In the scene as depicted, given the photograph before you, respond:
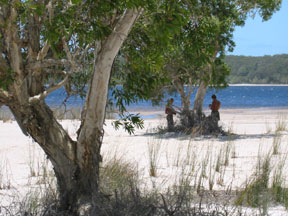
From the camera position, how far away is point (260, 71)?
464ft

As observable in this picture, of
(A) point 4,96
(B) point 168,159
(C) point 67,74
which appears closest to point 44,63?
(C) point 67,74

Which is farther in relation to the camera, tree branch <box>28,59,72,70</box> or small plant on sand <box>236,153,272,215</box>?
small plant on sand <box>236,153,272,215</box>

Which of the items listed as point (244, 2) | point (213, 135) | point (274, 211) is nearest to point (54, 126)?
point (274, 211)

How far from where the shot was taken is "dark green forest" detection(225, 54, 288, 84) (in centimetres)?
13862

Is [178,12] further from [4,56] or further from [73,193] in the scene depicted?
[73,193]

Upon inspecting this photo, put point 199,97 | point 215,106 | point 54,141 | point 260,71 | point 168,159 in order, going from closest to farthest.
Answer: point 54,141, point 168,159, point 215,106, point 199,97, point 260,71

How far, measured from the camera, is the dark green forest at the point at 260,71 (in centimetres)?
13862

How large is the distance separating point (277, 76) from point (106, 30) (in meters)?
147

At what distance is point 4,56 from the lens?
14.8 feet

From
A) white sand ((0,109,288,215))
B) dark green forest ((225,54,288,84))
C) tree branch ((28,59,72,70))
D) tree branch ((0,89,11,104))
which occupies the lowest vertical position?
white sand ((0,109,288,215))

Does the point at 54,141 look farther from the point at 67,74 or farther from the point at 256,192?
the point at 256,192

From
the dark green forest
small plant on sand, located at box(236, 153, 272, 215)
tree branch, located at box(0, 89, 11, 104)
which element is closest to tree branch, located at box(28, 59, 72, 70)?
tree branch, located at box(0, 89, 11, 104)

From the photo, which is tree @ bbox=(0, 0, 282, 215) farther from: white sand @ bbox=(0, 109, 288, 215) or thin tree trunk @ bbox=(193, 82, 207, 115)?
thin tree trunk @ bbox=(193, 82, 207, 115)

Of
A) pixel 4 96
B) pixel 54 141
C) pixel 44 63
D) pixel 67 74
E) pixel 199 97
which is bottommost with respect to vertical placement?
pixel 54 141
